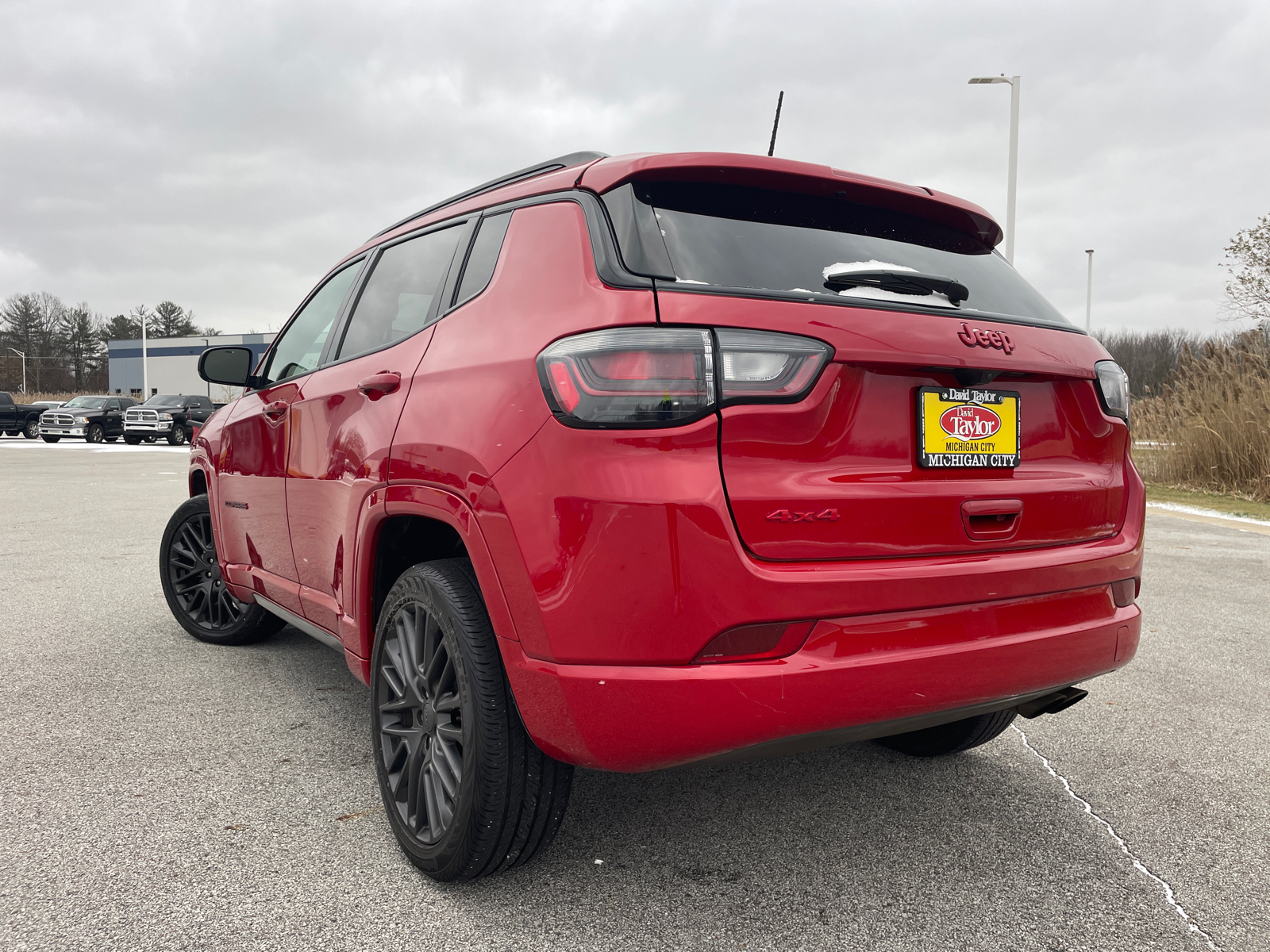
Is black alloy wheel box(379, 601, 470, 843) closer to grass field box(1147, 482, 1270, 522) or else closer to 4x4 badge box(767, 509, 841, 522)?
4x4 badge box(767, 509, 841, 522)

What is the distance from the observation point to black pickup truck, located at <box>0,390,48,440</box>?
116ft

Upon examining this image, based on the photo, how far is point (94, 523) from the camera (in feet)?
29.6

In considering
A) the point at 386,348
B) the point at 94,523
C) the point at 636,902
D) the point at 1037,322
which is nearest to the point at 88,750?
the point at 386,348

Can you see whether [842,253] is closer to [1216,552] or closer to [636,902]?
[636,902]

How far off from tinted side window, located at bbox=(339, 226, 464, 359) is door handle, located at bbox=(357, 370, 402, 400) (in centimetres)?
14

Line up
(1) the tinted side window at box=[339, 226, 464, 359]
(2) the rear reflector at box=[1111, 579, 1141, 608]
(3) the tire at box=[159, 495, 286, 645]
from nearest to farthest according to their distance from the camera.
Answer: (2) the rear reflector at box=[1111, 579, 1141, 608] → (1) the tinted side window at box=[339, 226, 464, 359] → (3) the tire at box=[159, 495, 286, 645]

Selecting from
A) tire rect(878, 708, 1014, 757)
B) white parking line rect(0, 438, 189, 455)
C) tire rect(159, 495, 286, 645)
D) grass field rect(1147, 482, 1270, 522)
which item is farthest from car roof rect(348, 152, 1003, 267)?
white parking line rect(0, 438, 189, 455)

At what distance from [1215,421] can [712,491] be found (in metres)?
13.2

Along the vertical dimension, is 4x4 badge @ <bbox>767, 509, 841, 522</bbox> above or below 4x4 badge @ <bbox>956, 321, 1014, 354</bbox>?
below

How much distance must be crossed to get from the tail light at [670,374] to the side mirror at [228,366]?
8.45ft

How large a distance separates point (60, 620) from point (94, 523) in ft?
15.1

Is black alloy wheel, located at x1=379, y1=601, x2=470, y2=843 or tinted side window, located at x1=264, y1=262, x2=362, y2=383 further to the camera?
tinted side window, located at x1=264, y1=262, x2=362, y2=383

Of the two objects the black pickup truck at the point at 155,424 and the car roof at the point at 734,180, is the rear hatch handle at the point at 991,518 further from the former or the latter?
the black pickup truck at the point at 155,424

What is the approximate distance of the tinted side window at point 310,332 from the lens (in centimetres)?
343
